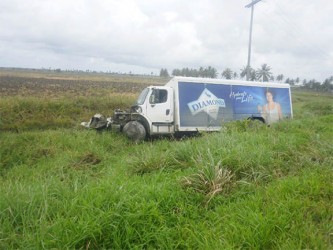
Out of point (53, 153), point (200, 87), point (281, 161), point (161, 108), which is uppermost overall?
point (200, 87)

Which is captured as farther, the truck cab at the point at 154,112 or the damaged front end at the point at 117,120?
the damaged front end at the point at 117,120

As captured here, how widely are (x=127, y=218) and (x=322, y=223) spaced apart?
1.93 metres

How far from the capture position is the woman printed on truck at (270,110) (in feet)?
39.3

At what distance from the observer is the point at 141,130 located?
388 inches

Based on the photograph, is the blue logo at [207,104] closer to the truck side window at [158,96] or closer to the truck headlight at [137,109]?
the truck side window at [158,96]

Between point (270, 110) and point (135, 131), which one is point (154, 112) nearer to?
point (135, 131)

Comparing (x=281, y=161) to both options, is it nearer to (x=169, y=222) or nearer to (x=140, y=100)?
(x=169, y=222)

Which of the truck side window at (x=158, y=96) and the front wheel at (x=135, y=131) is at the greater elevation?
the truck side window at (x=158, y=96)

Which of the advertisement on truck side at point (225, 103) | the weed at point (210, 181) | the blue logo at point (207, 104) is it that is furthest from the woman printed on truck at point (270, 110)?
the weed at point (210, 181)

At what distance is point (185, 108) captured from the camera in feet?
34.0

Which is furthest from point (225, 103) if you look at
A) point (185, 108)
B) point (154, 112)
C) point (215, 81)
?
point (154, 112)

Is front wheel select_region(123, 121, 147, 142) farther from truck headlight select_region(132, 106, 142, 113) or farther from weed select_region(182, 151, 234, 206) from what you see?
weed select_region(182, 151, 234, 206)

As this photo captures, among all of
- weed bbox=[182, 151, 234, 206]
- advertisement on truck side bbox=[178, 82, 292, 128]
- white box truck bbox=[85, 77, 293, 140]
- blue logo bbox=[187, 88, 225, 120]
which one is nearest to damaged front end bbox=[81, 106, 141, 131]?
white box truck bbox=[85, 77, 293, 140]

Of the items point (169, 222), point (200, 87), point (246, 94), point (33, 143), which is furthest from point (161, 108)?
point (169, 222)
